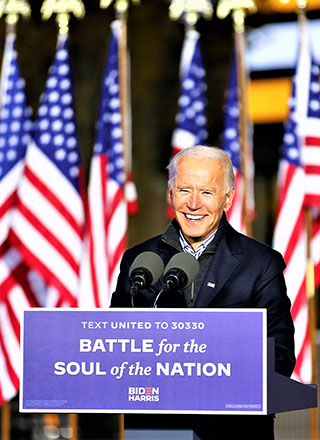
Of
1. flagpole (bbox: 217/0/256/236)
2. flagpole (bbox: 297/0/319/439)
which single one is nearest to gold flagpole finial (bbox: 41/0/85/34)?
flagpole (bbox: 217/0/256/236)

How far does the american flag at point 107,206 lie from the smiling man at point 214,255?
15.6 ft

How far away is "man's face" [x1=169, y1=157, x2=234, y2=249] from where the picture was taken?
129 inches

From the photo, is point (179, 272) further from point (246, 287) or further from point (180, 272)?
point (246, 287)

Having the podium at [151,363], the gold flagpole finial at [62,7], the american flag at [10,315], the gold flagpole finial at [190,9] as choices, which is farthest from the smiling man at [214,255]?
the gold flagpole finial at [62,7]

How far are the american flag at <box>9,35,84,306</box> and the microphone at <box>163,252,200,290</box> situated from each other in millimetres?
5255

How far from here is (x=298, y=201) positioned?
319 inches

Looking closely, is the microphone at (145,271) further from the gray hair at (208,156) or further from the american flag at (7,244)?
the american flag at (7,244)

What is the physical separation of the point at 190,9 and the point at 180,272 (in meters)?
6.26

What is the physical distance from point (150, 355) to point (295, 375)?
5.24m

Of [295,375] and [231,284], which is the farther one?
[295,375]

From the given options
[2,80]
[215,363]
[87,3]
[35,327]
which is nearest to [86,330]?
[35,327]

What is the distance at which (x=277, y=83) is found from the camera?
9.48 m

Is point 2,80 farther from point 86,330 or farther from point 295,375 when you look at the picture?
point 86,330

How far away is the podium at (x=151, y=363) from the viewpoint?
273 cm
